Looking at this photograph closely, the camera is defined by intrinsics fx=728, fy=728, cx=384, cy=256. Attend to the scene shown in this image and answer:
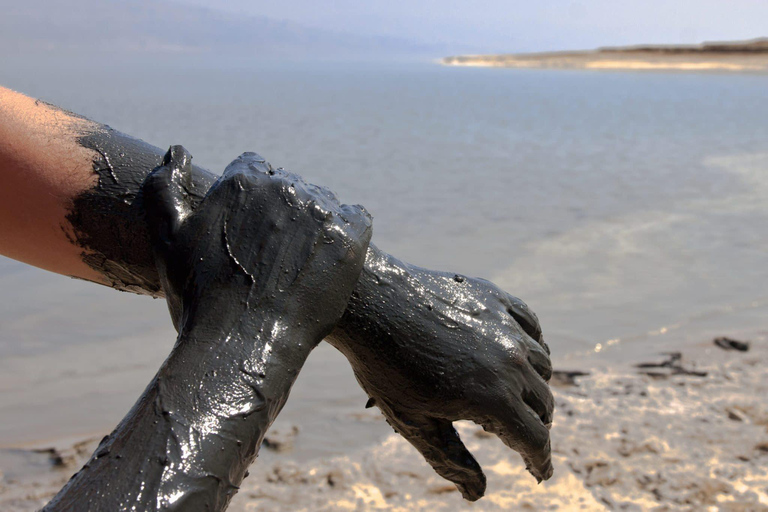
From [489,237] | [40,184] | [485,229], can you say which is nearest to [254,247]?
[40,184]

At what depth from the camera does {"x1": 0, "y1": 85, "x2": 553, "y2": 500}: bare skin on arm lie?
3.66 feet

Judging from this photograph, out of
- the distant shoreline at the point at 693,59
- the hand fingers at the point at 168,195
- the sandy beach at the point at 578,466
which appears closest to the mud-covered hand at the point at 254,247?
the hand fingers at the point at 168,195

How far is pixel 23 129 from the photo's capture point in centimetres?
121

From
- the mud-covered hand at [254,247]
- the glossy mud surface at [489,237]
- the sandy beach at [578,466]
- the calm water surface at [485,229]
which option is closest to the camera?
the mud-covered hand at [254,247]

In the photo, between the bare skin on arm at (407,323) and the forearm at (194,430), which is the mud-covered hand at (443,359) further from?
the forearm at (194,430)

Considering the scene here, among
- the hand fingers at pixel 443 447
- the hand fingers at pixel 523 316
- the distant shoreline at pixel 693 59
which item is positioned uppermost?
the hand fingers at pixel 523 316

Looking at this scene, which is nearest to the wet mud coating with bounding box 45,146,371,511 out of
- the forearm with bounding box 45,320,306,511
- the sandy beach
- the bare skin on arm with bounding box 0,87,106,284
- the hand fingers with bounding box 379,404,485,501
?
the forearm with bounding box 45,320,306,511

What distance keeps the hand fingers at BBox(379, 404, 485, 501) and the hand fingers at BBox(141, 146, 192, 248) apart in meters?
0.45

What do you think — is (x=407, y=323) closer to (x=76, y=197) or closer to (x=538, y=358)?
(x=538, y=358)

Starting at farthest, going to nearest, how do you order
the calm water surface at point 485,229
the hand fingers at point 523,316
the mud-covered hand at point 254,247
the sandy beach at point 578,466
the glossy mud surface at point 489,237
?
the calm water surface at point 485,229 → the glossy mud surface at point 489,237 → the sandy beach at point 578,466 → the hand fingers at point 523,316 → the mud-covered hand at point 254,247

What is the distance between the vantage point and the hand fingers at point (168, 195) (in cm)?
106

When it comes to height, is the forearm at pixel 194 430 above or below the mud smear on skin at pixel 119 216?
below

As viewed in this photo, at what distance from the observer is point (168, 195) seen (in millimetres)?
1084

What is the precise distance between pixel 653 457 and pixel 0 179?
258 cm
